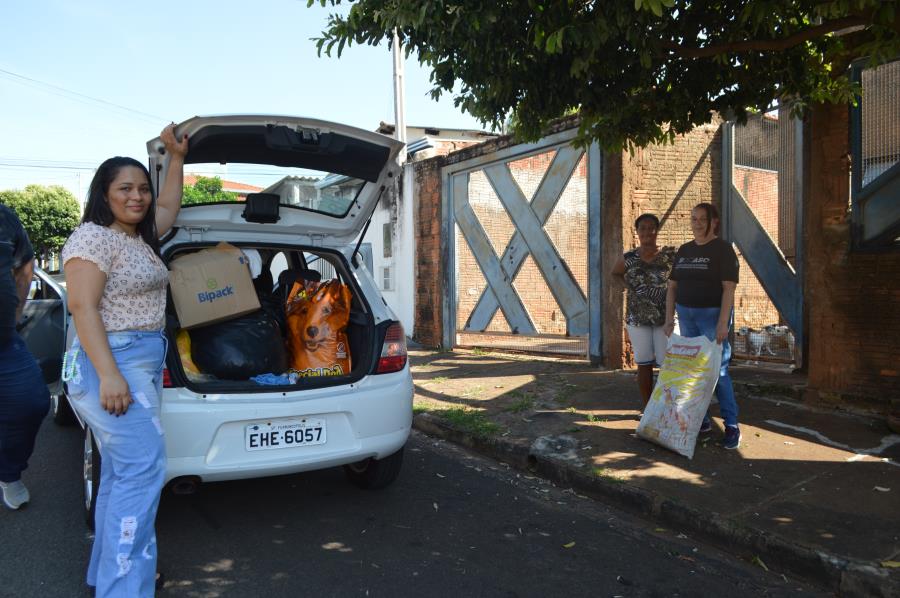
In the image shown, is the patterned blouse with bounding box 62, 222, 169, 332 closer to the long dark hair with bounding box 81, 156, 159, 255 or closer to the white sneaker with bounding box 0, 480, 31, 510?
the long dark hair with bounding box 81, 156, 159, 255

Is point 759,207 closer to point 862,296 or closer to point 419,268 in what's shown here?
point 862,296

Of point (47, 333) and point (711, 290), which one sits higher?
point (711, 290)

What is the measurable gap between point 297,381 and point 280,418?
29cm

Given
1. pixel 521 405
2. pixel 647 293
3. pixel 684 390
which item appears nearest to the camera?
pixel 684 390

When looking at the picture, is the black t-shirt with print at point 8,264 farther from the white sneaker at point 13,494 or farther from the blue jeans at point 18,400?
the white sneaker at point 13,494

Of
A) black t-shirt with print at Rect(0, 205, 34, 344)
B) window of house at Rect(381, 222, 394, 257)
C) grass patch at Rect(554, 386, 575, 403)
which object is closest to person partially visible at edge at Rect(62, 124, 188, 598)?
black t-shirt with print at Rect(0, 205, 34, 344)

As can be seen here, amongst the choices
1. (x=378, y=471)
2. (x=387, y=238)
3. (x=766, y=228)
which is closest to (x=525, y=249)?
(x=766, y=228)

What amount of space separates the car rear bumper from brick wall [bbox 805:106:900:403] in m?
3.71

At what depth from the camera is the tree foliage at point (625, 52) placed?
12.4ft

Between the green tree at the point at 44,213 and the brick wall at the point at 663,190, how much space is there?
30619 mm

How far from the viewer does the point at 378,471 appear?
13.4 ft

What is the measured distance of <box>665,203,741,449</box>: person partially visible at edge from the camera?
452cm

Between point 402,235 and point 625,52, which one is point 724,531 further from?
point 402,235

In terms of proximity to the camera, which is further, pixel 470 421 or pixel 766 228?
pixel 766 228
